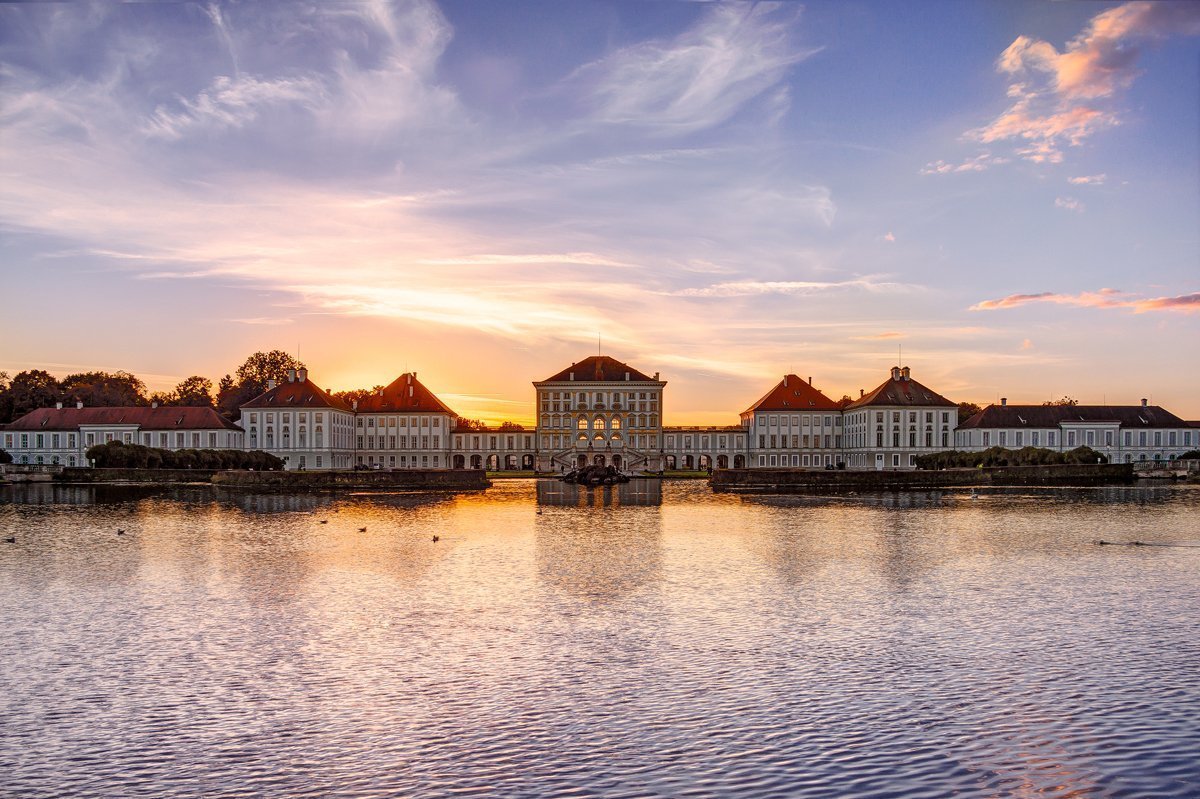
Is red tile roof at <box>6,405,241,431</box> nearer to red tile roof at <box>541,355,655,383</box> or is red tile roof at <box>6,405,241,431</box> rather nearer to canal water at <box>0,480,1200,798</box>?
red tile roof at <box>541,355,655,383</box>

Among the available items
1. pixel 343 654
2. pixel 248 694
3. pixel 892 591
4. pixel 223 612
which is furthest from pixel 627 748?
pixel 892 591

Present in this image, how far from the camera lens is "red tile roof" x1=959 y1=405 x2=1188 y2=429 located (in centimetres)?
10794

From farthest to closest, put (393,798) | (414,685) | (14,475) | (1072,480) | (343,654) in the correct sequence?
(14,475) → (1072,480) → (343,654) → (414,685) → (393,798)

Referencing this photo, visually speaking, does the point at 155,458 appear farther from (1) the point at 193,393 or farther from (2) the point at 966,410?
(2) the point at 966,410

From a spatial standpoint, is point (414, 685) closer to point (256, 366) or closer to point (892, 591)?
point (892, 591)

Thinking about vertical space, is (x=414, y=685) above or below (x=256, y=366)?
below

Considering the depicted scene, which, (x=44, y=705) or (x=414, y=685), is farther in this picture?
(x=414, y=685)

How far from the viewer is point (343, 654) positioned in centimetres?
1410

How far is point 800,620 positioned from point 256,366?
12367cm

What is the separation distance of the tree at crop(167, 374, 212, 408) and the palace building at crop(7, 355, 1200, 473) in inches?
865

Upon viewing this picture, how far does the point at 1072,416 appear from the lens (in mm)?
108688

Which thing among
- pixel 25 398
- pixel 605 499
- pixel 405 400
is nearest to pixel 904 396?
pixel 405 400

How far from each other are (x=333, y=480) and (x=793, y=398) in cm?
6249

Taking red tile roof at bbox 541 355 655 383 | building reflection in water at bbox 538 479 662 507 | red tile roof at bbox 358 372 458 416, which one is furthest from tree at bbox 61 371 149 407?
building reflection in water at bbox 538 479 662 507
